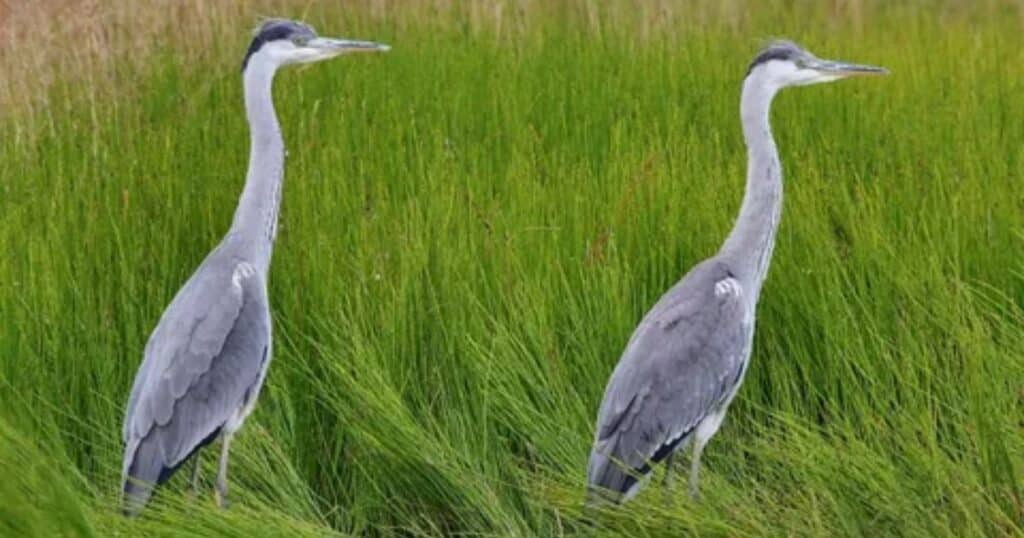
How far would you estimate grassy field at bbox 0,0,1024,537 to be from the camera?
13.1 ft

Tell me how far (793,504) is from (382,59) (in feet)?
10.9

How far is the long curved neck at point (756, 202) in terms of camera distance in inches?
185

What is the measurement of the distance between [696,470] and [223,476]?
3.40 ft

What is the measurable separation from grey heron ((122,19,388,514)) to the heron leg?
0.99 m

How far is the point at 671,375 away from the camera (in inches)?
175

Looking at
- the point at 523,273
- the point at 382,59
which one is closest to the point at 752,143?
the point at 523,273

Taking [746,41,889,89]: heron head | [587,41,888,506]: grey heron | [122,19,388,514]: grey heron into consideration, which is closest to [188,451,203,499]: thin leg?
[122,19,388,514]: grey heron

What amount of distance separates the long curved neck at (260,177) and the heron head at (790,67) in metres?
1.18

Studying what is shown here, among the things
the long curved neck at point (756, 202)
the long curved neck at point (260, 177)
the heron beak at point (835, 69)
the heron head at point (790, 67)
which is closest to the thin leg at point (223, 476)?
the long curved neck at point (260, 177)

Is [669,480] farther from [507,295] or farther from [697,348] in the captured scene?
[507,295]

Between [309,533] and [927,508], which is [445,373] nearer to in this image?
A: [309,533]

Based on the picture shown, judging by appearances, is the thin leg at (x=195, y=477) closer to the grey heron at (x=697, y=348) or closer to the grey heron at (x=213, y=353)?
the grey heron at (x=213, y=353)

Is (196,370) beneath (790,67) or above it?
beneath

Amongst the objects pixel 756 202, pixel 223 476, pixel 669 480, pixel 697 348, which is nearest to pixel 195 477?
pixel 223 476
